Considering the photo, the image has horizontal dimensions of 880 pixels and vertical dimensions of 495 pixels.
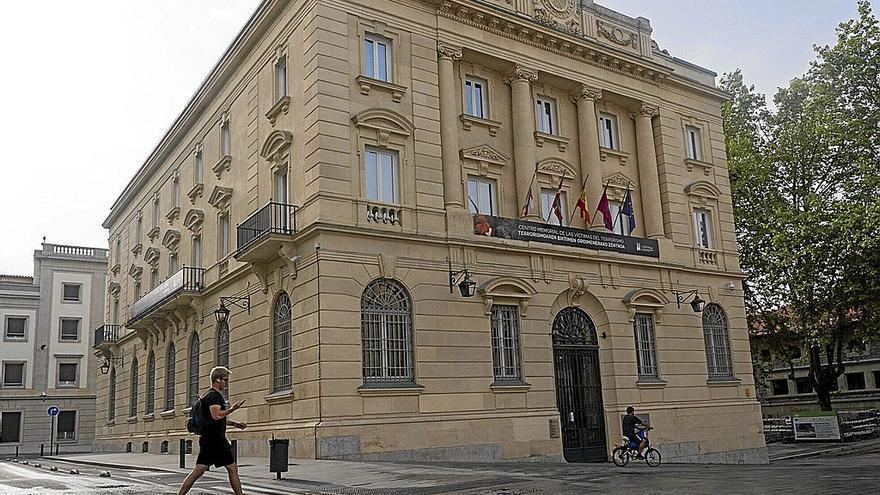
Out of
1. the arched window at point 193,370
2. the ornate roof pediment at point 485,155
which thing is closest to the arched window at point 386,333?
the ornate roof pediment at point 485,155

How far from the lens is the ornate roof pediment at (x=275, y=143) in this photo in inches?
873

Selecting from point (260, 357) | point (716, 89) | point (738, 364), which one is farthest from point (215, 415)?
point (716, 89)

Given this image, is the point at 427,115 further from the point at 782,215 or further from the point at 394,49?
the point at 782,215

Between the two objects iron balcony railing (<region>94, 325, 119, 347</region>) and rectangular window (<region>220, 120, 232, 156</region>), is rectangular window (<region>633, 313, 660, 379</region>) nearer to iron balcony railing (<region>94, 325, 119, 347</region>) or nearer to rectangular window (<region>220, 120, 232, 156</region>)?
rectangular window (<region>220, 120, 232, 156</region>)

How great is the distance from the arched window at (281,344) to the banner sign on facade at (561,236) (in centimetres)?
568

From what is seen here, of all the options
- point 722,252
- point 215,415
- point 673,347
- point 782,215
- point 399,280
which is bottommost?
point 215,415

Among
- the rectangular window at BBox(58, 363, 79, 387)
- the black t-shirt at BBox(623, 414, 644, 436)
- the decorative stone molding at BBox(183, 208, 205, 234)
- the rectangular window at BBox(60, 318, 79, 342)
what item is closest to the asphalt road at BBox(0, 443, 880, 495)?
the black t-shirt at BBox(623, 414, 644, 436)

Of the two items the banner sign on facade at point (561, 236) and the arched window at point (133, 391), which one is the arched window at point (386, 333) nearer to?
the banner sign on facade at point (561, 236)

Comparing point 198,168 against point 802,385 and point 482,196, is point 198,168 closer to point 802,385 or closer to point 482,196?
point 482,196

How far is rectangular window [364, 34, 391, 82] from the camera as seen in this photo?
72.5 ft

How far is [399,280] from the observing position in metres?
20.8

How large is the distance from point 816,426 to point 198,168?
28.0 metres

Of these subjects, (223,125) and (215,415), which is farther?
(223,125)

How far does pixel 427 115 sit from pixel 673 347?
36.3 ft
